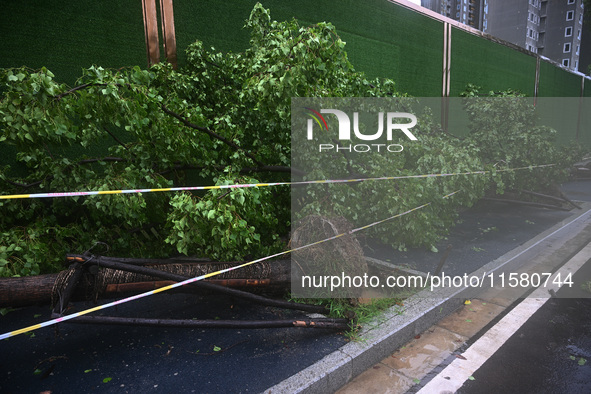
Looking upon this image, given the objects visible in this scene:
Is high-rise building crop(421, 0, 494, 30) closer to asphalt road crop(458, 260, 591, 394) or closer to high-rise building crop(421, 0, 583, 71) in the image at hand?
high-rise building crop(421, 0, 583, 71)

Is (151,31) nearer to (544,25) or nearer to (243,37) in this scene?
(243,37)

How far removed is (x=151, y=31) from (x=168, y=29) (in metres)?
0.29

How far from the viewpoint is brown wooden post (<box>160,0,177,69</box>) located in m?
6.19

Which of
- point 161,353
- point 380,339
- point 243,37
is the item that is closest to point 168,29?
point 243,37

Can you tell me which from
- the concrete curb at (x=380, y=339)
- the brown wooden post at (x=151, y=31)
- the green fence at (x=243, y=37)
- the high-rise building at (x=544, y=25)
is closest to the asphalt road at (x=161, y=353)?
the concrete curb at (x=380, y=339)

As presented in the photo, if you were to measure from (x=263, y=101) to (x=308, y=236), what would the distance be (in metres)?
1.65

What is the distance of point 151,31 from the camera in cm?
611

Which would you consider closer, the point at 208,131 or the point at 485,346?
the point at 485,346

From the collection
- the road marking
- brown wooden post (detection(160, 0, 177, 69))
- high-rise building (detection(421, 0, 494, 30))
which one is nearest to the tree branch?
brown wooden post (detection(160, 0, 177, 69))

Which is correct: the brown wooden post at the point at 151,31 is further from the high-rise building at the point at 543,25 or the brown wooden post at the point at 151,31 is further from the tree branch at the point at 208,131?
the high-rise building at the point at 543,25

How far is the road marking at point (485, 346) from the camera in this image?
3.35m

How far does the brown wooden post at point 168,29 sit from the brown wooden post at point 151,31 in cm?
13

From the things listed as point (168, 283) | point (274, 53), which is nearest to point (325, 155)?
point (274, 53)

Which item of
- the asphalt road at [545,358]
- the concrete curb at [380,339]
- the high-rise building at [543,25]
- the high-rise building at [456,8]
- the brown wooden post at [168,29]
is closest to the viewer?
the concrete curb at [380,339]
